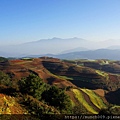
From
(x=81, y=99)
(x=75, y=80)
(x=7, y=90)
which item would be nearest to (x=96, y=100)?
(x=81, y=99)

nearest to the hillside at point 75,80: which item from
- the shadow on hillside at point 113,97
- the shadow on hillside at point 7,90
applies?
the shadow on hillside at point 113,97

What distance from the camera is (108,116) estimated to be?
85.8 ft

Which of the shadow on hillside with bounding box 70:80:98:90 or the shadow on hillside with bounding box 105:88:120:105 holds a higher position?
the shadow on hillside with bounding box 70:80:98:90

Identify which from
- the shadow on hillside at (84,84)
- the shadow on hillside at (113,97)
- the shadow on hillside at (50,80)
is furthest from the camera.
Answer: the shadow on hillside at (84,84)

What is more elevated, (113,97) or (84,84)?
(84,84)

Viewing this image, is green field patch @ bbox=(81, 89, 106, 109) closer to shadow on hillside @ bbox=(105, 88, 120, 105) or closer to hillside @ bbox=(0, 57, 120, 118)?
hillside @ bbox=(0, 57, 120, 118)

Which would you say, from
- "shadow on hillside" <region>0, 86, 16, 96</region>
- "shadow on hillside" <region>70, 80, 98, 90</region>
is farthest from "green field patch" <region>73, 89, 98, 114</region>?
"shadow on hillside" <region>0, 86, 16, 96</region>

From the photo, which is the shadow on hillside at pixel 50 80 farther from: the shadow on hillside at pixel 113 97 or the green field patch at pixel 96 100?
the shadow on hillside at pixel 113 97

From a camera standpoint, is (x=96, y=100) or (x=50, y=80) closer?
(x=96, y=100)

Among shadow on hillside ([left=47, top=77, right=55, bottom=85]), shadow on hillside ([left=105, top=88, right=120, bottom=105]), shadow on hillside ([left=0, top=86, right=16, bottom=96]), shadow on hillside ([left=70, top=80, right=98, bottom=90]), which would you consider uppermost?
shadow on hillside ([left=0, top=86, right=16, bottom=96])

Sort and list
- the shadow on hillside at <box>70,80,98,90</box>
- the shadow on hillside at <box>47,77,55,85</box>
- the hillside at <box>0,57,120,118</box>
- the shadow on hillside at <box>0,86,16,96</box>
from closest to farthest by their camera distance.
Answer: the shadow on hillside at <box>0,86,16,96</box> → the hillside at <box>0,57,120,118</box> → the shadow on hillside at <box>47,77,55,85</box> → the shadow on hillside at <box>70,80,98,90</box>

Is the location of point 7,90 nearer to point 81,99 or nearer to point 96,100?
point 81,99

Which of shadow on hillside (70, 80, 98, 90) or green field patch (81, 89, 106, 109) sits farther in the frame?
shadow on hillside (70, 80, 98, 90)

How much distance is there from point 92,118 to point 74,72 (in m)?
84.5
